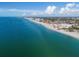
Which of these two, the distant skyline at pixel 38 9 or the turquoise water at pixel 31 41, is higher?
the distant skyline at pixel 38 9

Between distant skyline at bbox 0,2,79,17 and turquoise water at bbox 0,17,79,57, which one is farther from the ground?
distant skyline at bbox 0,2,79,17

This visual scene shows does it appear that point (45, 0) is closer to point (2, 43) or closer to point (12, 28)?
point (12, 28)

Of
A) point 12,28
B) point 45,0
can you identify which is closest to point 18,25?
point 12,28


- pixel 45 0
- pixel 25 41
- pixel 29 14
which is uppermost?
pixel 45 0

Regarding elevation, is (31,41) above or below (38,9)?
below
